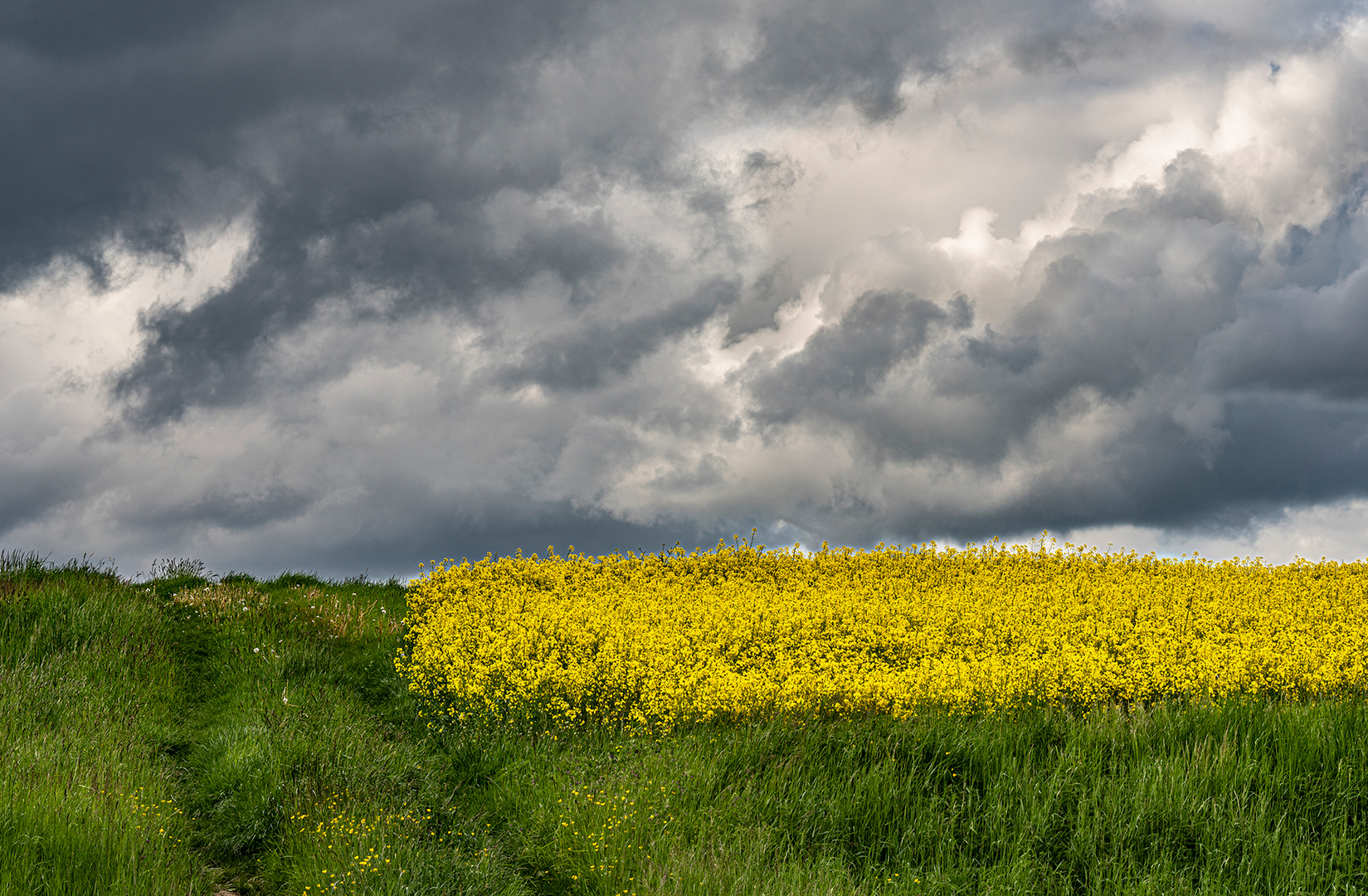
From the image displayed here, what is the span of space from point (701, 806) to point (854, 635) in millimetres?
5429

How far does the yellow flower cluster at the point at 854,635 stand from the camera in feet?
31.5

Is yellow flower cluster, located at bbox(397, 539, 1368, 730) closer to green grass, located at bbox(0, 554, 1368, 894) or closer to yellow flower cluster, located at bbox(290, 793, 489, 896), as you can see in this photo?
green grass, located at bbox(0, 554, 1368, 894)

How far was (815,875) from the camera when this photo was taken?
20.7ft

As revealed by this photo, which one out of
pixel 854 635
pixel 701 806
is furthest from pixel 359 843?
pixel 854 635

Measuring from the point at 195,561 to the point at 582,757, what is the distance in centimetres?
1397

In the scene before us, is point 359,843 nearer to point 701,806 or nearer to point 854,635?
point 701,806

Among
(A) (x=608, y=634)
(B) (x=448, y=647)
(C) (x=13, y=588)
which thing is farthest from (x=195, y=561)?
(A) (x=608, y=634)

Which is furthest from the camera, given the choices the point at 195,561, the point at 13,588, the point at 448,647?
the point at 195,561

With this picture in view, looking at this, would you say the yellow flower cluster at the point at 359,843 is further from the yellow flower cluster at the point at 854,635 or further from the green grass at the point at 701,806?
the yellow flower cluster at the point at 854,635

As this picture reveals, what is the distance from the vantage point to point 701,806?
23.1 ft

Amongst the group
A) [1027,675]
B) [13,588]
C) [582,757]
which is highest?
[13,588]

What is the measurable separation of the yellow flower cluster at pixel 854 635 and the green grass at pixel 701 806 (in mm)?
745

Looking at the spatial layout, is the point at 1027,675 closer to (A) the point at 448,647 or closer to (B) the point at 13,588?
(A) the point at 448,647

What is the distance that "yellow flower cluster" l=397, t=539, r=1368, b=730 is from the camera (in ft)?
31.5
